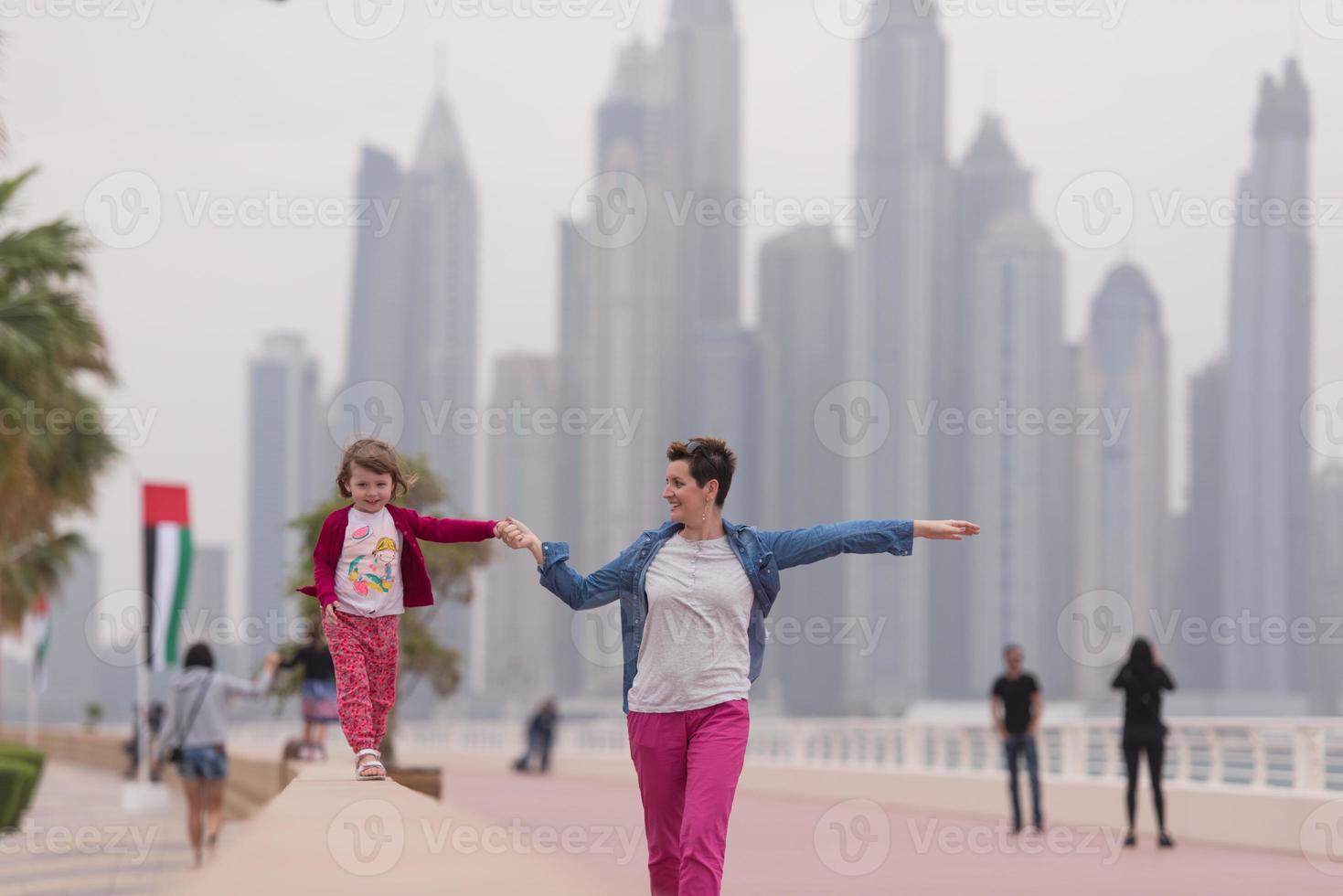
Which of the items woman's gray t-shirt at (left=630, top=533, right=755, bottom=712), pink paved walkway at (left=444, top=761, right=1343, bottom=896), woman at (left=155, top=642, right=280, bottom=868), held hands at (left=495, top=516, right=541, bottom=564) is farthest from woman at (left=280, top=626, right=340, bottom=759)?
woman's gray t-shirt at (left=630, top=533, right=755, bottom=712)

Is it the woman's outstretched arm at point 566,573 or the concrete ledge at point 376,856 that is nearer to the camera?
the concrete ledge at point 376,856

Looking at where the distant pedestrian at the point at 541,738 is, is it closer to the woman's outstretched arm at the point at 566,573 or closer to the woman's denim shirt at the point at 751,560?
the woman's outstretched arm at the point at 566,573

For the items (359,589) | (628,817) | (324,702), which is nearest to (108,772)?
(628,817)

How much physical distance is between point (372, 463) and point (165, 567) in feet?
57.5

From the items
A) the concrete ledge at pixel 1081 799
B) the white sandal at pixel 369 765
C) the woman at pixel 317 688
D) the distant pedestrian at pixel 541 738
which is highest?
the white sandal at pixel 369 765

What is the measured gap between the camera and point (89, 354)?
2317 centimetres

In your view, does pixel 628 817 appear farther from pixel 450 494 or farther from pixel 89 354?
pixel 89 354

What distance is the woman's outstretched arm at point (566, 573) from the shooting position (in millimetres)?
6145

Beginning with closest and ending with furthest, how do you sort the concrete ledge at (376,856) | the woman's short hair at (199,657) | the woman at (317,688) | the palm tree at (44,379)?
the concrete ledge at (376,856) → the woman's short hair at (199,657) → the woman at (317,688) → the palm tree at (44,379)

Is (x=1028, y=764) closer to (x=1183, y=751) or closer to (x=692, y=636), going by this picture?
(x=1183, y=751)

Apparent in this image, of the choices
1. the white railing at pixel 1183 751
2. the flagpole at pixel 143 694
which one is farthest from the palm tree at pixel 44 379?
the white railing at pixel 1183 751

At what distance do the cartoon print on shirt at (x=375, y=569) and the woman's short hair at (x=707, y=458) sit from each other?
117 centimetres

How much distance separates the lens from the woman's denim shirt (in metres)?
6.10

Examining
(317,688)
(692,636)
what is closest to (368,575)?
(692,636)
